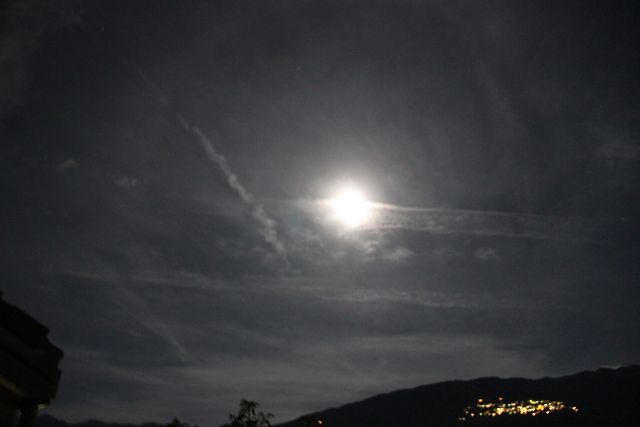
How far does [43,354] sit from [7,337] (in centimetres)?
204

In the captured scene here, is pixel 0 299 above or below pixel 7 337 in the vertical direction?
above

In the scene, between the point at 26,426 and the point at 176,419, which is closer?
the point at 26,426

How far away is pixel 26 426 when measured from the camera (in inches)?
576

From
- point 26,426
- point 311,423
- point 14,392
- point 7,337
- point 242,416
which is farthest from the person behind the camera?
point 311,423

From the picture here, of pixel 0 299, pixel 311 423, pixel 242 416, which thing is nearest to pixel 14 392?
pixel 0 299

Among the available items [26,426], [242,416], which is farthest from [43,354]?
[242,416]

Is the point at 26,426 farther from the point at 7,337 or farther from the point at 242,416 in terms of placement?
the point at 242,416

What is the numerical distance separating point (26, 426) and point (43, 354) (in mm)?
2485

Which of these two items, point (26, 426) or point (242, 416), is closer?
point (26, 426)

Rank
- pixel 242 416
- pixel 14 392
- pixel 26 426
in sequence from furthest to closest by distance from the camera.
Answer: pixel 242 416 < pixel 26 426 < pixel 14 392

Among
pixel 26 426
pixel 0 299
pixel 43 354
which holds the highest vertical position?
pixel 0 299

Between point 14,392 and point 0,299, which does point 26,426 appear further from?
point 0,299

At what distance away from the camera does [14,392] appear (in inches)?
538

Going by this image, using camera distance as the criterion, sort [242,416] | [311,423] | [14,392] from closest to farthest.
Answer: [14,392] → [242,416] → [311,423]
